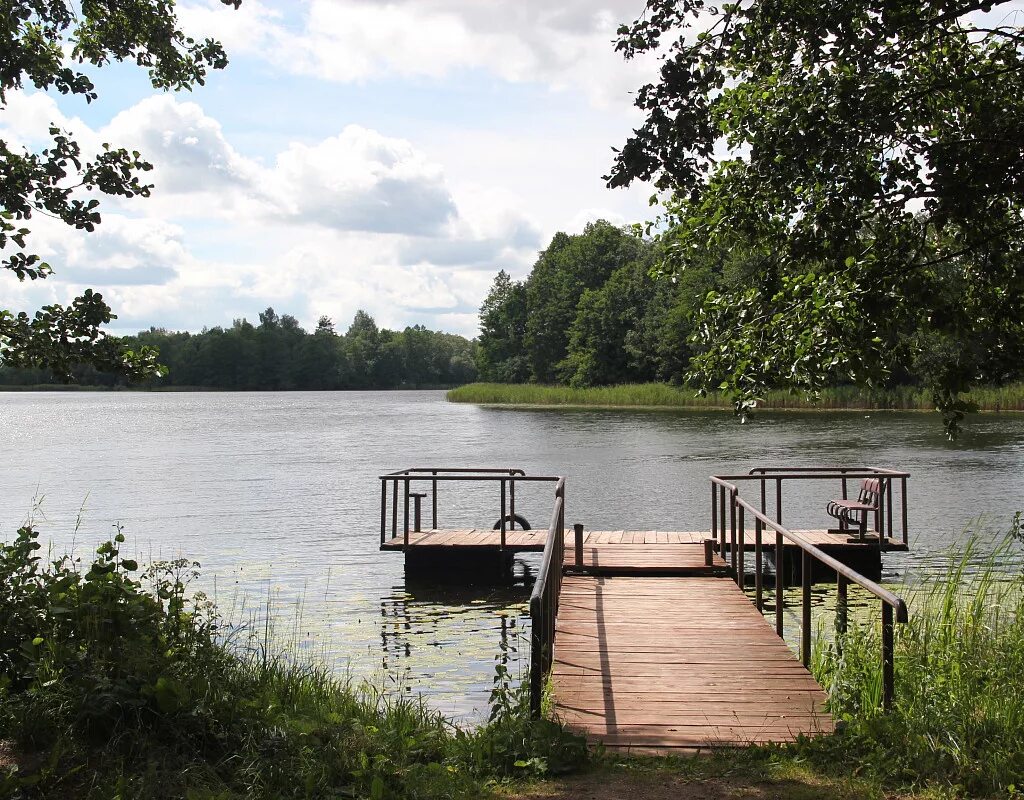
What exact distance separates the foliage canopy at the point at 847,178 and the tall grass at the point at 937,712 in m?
1.86

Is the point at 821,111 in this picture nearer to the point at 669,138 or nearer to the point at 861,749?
the point at 669,138

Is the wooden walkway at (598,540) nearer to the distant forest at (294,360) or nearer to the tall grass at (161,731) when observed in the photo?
the tall grass at (161,731)

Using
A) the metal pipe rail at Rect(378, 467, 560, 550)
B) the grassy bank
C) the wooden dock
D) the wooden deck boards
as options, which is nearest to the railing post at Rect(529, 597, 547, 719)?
the wooden dock

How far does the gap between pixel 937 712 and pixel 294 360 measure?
16651 cm

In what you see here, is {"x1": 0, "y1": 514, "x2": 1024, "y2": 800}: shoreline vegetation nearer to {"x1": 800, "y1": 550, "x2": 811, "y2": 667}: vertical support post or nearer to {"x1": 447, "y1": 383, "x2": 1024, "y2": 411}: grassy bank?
{"x1": 800, "y1": 550, "x2": 811, "y2": 667}: vertical support post

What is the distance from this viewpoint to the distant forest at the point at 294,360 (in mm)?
160875

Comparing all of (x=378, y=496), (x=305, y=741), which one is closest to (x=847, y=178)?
(x=305, y=741)

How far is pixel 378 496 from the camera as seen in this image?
26125 millimetres

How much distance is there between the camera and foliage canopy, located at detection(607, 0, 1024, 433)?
274 inches

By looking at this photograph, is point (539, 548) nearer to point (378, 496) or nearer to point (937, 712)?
point (937, 712)

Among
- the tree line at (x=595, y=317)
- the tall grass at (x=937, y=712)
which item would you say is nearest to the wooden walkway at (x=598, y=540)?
the tall grass at (x=937, y=712)

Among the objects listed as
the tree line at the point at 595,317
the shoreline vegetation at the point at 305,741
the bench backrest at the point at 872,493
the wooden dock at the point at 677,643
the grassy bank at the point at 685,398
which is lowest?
the wooden dock at the point at 677,643

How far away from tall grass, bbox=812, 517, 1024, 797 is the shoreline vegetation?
1 cm

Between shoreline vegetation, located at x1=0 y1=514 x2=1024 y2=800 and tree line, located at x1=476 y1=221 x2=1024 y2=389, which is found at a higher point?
tree line, located at x1=476 y1=221 x2=1024 y2=389
